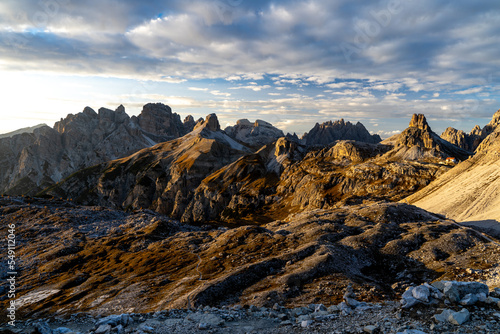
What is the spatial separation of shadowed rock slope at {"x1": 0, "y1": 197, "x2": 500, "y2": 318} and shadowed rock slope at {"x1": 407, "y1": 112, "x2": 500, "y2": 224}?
5443 centimetres

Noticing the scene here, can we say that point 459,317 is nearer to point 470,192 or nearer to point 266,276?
point 266,276

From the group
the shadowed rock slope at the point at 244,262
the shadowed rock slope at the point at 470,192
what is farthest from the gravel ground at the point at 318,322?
the shadowed rock slope at the point at 470,192

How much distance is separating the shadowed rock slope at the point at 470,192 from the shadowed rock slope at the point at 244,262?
54.4 metres

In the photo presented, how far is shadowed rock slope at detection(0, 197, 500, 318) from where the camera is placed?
1991 inches

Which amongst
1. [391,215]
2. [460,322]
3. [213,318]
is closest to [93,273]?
[213,318]

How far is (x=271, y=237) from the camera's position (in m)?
82.2

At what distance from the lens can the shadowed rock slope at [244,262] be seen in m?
50.6

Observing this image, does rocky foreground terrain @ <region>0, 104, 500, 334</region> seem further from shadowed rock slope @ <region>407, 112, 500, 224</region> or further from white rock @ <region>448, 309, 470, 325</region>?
shadowed rock slope @ <region>407, 112, 500, 224</region>

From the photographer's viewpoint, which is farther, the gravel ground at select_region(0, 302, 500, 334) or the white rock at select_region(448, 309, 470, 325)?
the gravel ground at select_region(0, 302, 500, 334)

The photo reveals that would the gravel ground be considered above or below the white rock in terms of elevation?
below

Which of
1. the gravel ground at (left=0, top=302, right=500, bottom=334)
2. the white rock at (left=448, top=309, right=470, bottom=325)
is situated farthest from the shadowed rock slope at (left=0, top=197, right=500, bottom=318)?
the white rock at (left=448, top=309, right=470, bottom=325)

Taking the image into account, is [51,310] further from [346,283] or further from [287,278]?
[346,283]

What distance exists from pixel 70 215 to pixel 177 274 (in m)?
104

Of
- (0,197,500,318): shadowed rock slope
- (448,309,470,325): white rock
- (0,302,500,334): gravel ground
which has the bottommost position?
(0,197,500,318): shadowed rock slope
